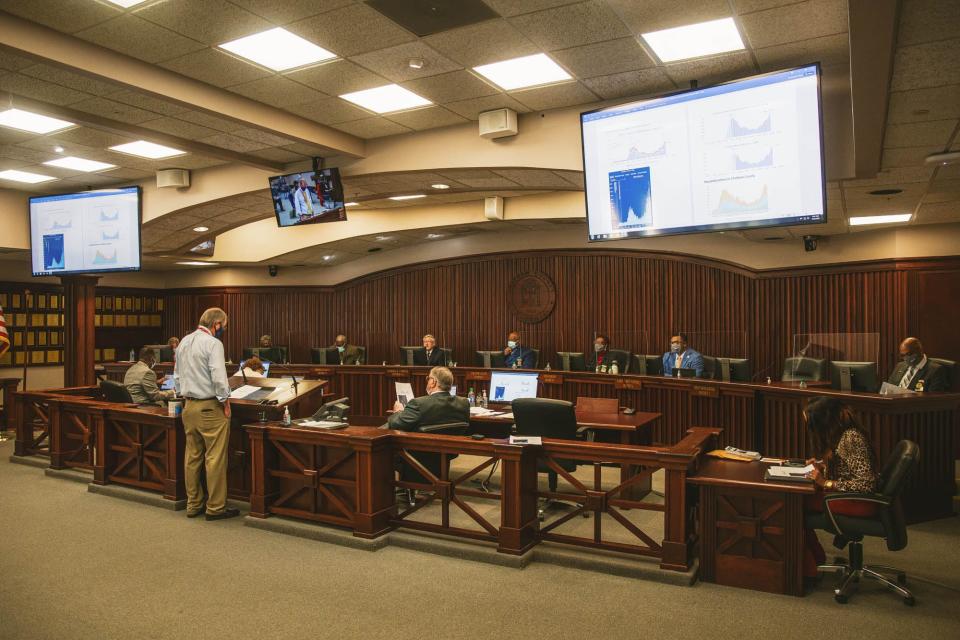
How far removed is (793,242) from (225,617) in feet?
30.1

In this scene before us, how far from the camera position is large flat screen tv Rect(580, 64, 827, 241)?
4344 mm

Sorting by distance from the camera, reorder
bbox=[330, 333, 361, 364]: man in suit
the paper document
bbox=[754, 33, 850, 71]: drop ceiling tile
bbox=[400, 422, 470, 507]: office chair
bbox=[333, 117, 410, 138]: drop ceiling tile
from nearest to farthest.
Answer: bbox=[754, 33, 850, 71]: drop ceiling tile, bbox=[400, 422, 470, 507]: office chair, bbox=[333, 117, 410, 138]: drop ceiling tile, the paper document, bbox=[330, 333, 361, 364]: man in suit

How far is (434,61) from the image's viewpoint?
510 cm

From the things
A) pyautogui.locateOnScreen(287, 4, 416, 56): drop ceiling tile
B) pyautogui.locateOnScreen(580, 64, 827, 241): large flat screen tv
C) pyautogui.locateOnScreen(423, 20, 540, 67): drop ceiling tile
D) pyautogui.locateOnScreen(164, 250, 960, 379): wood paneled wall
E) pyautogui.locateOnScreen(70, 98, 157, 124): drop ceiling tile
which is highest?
pyautogui.locateOnScreen(287, 4, 416, 56): drop ceiling tile

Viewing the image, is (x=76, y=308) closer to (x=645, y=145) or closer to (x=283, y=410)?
(x=283, y=410)

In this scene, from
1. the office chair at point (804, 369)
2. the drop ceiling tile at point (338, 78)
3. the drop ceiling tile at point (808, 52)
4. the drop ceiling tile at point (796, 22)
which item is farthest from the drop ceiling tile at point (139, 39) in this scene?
the office chair at point (804, 369)

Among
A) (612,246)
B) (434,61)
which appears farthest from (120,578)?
(612,246)

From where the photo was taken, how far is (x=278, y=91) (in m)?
5.73

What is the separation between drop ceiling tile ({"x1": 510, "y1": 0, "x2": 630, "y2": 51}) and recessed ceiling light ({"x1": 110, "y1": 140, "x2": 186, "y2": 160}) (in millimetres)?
4255

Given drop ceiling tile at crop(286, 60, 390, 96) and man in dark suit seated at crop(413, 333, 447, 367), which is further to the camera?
man in dark suit seated at crop(413, 333, 447, 367)

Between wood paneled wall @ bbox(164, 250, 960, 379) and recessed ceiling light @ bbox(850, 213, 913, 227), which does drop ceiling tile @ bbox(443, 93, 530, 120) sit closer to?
recessed ceiling light @ bbox(850, 213, 913, 227)

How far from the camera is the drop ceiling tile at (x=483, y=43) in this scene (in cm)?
454

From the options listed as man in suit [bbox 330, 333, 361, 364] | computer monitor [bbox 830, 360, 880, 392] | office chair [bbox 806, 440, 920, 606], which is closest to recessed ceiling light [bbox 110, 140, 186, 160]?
man in suit [bbox 330, 333, 361, 364]

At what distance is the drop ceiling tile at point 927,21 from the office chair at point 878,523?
7.10 feet
